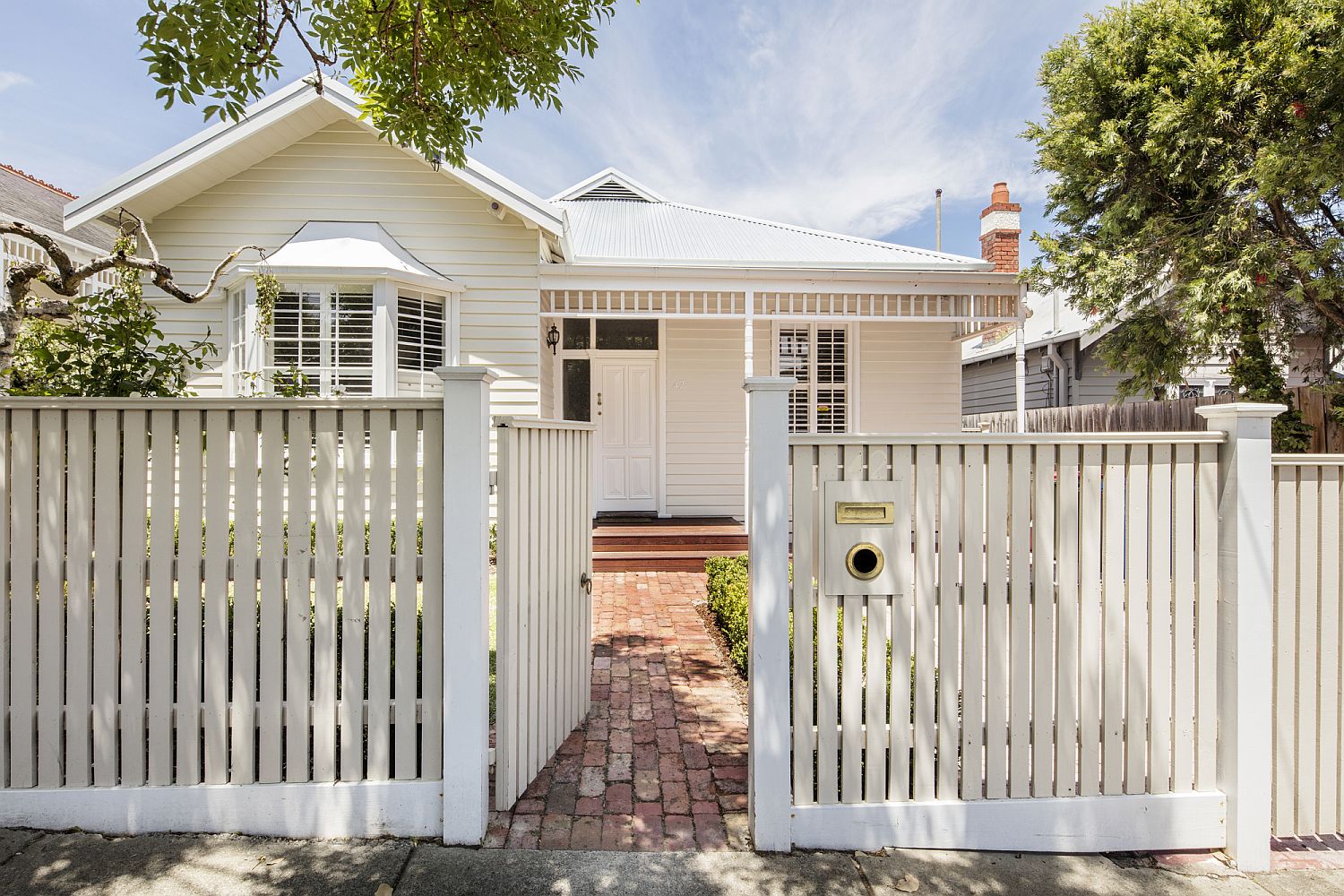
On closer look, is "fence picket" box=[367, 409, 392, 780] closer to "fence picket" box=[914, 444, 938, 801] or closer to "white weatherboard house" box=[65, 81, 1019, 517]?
"fence picket" box=[914, 444, 938, 801]

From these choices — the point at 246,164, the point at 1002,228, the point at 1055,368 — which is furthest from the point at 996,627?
the point at 1055,368

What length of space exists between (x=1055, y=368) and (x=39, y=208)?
19448mm

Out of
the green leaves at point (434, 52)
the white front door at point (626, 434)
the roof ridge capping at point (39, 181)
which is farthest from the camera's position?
the roof ridge capping at point (39, 181)

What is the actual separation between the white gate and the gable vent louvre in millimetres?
9854

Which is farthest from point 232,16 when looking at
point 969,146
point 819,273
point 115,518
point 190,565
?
point 969,146

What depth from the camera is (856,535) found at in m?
2.50

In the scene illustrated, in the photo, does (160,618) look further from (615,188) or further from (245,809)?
(615,188)

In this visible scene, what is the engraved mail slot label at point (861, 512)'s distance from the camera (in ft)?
8.15

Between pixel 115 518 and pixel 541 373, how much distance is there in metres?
5.99

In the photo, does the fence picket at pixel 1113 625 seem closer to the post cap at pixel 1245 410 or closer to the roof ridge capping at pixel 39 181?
the post cap at pixel 1245 410

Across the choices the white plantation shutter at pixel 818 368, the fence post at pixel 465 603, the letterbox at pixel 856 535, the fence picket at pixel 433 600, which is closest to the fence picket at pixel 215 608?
the fence picket at pixel 433 600

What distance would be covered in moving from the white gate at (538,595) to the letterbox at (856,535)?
1.30 meters

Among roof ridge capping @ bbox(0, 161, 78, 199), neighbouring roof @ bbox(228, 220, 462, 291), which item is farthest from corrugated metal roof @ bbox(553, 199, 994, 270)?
roof ridge capping @ bbox(0, 161, 78, 199)

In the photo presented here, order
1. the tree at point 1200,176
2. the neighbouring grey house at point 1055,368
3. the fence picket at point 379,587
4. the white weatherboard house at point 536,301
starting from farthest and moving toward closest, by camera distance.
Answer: the neighbouring grey house at point 1055,368 < the white weatherboard house at point 536,301 < the tree at point 1200,176 < the fence picket at point 379,587
